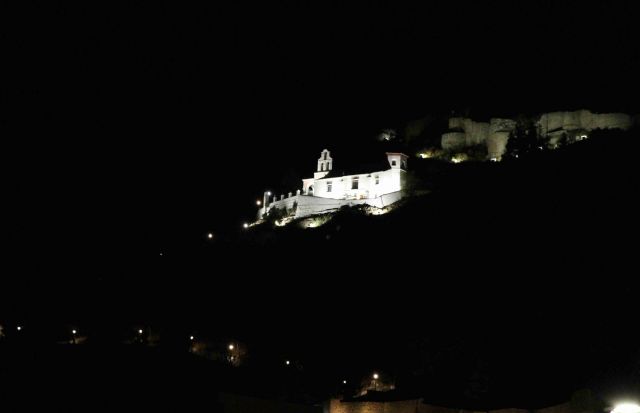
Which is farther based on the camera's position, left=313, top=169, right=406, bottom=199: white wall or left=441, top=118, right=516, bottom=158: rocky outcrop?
left=441, top=118, right=516, bottom=158: rocky outcrop

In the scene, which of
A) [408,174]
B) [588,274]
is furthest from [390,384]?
[408,174]

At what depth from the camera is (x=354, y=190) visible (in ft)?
151

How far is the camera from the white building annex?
4494 cm

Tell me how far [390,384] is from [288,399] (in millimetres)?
5109

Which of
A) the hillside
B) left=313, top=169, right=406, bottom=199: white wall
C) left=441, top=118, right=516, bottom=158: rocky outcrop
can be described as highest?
left=441, top=118, right=516, bottom=158: rocky outcrop

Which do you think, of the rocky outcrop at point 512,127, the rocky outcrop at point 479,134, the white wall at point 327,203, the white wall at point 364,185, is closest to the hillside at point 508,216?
the white wall at point 327,203

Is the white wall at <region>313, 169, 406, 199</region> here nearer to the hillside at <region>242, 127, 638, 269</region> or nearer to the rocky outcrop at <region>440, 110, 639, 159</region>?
the hillside at <region>242, 127, 638, 269</region>

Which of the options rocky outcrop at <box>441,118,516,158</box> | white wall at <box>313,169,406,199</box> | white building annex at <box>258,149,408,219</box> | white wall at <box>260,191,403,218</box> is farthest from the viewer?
rocky outcrop at <box>441,118,516,158</box>

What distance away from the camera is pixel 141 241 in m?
57.2

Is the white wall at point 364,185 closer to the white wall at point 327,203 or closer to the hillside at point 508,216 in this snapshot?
the white wall at point 327,203

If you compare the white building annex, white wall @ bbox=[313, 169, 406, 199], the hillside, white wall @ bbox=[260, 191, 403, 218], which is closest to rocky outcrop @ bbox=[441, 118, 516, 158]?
the hillside

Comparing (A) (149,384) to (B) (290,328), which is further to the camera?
(B) (290,328)

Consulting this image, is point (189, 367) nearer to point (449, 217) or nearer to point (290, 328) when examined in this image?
point (290, 328)

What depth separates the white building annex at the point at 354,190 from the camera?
147ft
